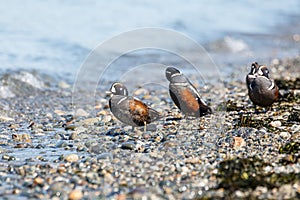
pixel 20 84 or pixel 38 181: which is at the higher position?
pixel 20 84

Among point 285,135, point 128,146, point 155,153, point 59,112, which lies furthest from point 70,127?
point 285,135

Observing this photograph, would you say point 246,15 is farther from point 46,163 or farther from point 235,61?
point 46,163

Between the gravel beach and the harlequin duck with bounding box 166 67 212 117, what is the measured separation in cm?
17

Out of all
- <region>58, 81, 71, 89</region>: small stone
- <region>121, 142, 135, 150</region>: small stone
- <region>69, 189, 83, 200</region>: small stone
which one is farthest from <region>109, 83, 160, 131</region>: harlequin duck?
<region>58, 81, 71, 89</region>: small stone

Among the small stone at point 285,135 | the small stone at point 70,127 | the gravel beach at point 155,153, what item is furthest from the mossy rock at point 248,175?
the small stone at point 70,127

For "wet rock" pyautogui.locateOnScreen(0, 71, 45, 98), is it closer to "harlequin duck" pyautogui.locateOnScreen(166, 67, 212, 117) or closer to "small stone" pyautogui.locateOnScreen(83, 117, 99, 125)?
"small stone" pyautogui.locateOnScreen(83, 117, 99, 125)

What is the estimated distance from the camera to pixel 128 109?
23.8ft

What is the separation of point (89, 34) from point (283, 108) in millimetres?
8291

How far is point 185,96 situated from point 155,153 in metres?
1.56

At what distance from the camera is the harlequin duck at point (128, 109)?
727cm

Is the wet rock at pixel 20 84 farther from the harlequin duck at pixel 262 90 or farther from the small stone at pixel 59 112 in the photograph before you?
the harlequin duck at pixel 262 90

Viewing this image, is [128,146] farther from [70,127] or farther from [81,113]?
[81,113]

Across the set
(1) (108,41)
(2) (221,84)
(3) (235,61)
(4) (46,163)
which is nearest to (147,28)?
(1) (108,41)

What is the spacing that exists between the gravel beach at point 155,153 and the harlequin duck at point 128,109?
0.16m
